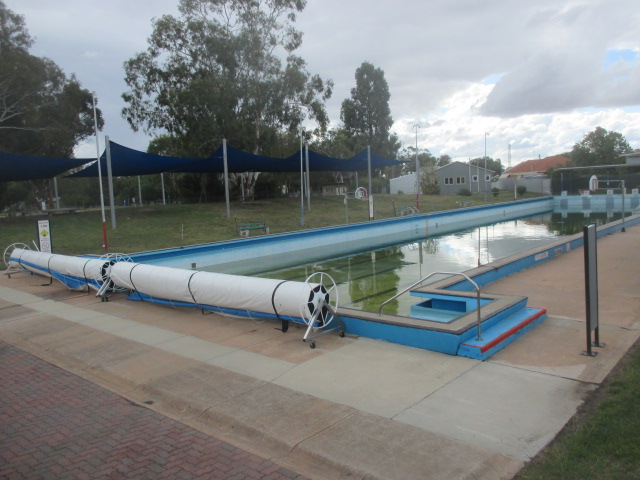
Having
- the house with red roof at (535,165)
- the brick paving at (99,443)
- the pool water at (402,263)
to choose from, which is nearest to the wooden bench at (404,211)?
the pool water at (402,263)

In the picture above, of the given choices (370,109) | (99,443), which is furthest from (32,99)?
(370,109)

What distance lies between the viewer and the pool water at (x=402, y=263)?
10.3 meters

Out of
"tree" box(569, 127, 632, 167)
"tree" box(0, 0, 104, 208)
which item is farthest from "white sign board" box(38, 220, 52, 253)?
"tree" box(569, 127, 632, 167)

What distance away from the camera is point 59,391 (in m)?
5.41

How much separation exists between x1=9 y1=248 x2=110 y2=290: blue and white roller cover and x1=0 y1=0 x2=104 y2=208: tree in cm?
2086

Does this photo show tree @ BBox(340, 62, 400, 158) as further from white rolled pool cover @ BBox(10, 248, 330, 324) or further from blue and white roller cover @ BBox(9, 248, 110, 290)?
white rolled pool cover @ BBox(10, 248, 330, 324)

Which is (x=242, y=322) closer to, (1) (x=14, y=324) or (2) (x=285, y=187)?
(1) (x=14, y=324)

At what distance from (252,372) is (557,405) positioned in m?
3.15

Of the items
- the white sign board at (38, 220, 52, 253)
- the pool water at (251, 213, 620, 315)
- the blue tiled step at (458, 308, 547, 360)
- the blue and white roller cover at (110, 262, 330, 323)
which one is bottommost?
the pool water at (251, 213, 620, 315)

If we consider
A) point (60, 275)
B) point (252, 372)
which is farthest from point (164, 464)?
point (60, 275)

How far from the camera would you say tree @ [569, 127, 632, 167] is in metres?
58.8

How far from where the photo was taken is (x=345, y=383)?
5.10 m

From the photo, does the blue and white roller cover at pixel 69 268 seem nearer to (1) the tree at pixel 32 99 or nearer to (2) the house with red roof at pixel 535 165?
(1) the tree at pixel 32 99

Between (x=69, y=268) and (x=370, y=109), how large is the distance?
181ft
